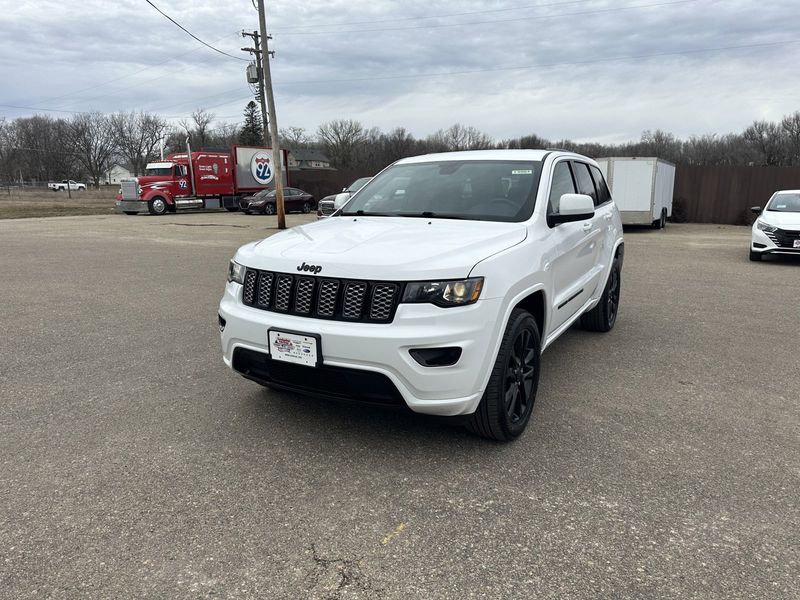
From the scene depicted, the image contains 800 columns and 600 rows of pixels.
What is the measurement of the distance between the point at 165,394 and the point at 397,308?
2.30 metres

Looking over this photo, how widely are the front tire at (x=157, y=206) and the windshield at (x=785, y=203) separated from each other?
27.1 m

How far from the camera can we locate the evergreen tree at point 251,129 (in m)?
75.2

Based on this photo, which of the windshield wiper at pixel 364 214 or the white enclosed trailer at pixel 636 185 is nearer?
the windshield wiper at pixel 364 214

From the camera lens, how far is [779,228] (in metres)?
11.1

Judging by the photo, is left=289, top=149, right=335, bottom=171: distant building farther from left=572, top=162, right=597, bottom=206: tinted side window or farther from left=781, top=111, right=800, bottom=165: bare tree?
left=572, top=162, right=597, bottom=206: tinted side window

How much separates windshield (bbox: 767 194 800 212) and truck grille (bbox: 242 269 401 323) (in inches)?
477

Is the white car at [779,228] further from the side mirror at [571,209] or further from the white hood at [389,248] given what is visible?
the white hood at [389,248]

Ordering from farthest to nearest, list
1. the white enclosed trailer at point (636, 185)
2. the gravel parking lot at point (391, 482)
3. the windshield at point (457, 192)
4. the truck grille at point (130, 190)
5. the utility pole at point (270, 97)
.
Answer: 1. the truck grille at point (130, 190)
2. the utility pole at point (270, 97)
3. the white enclosed trailer at point (636, 185)
4. the windshield at point (457, 192)
5. the gravel parking lot at point (391, 482)

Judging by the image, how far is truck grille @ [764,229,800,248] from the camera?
1092 cm

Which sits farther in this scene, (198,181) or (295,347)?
(198,181)

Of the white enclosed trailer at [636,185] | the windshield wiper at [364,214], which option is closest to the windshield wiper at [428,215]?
the windshield wiper at [364,214]

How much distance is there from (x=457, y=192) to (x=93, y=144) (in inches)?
3751

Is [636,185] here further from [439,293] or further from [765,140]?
[765,140]

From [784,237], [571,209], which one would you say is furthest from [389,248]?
[784,237]
